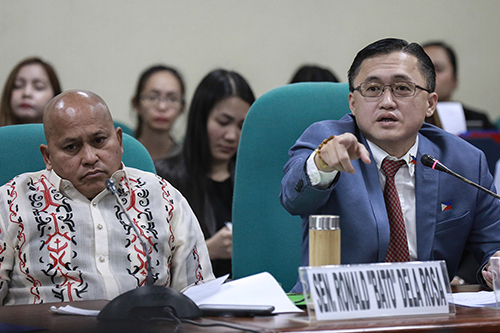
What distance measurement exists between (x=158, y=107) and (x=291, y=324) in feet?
8.36

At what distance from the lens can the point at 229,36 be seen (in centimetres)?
413

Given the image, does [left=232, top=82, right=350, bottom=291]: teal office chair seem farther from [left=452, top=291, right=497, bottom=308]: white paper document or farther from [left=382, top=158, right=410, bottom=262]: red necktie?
[left=452, top=291, right=497, bottom=308]: white paper document

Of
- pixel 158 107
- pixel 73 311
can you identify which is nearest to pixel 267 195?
pixel 73 311

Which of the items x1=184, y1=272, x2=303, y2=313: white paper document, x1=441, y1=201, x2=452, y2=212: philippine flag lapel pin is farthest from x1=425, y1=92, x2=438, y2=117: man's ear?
x1=184, y1=272, x2=303, y2=313: white paper document

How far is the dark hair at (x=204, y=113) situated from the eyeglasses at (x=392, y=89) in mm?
1006

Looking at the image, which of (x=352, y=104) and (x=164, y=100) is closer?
(x=352, y=104)

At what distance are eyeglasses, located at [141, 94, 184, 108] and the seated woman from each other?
2.61 ft

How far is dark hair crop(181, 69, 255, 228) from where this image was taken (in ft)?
8.04

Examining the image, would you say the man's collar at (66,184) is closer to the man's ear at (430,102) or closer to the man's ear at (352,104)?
the man's ear at (352,104)

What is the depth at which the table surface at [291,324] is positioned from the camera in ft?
2.58

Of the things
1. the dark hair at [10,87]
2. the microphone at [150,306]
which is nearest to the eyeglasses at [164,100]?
the dark hair at [10,87]

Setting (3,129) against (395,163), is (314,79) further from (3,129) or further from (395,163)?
A: (3,129)

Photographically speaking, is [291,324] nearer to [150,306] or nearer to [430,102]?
[150,306]

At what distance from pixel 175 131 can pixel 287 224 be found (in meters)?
1.97
